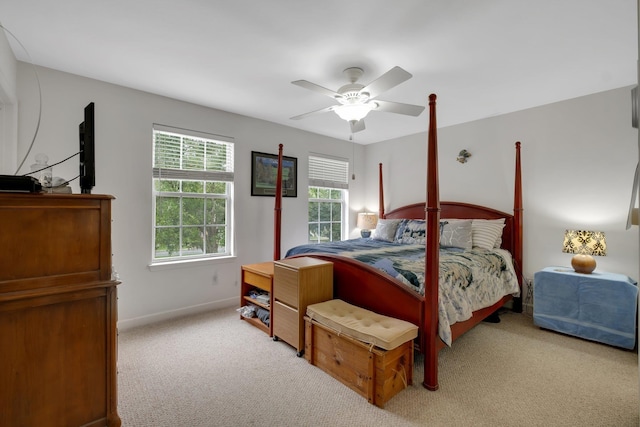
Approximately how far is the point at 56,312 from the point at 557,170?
174 inches

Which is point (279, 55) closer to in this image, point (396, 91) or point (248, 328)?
point (396, 91)

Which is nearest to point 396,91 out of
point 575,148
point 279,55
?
point 279,55

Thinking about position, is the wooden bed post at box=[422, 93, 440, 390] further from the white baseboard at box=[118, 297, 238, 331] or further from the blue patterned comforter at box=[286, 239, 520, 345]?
the white baseboard at box=[118, 297, 238, 331]

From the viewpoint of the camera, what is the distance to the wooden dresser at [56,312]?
3.81ft

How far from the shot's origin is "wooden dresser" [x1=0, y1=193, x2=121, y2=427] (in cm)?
116

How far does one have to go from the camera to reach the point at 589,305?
267 centimetres

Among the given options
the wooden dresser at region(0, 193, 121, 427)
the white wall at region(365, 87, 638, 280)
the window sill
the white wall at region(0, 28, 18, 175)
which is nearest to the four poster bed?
the white wall at region(365, 87, 638, 280)

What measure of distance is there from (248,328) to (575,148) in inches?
157

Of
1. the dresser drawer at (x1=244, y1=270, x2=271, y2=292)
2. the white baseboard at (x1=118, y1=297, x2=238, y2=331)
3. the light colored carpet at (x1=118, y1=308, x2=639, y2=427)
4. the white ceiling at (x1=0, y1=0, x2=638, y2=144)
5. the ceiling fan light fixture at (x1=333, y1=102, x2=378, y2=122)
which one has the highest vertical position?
the white ceiling at (x1=0, y1=0, x2=638, y2=144)

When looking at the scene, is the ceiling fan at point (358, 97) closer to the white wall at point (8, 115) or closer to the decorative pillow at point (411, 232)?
the decorative pillow at point (411, 232)

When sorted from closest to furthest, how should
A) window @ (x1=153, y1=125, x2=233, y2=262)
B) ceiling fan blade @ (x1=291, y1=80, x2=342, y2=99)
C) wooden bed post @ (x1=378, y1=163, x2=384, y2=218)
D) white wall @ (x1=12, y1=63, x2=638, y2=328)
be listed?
ceiling fan blade @ (x1=291, y1=80, x2=342, y2=99) → white wall @ (x1=12, y1=63, x2=638, y2=328) → window @ (x1=153, y1=125, x2=233, y2=262) → wooden bed post @ (x1=378, y1=163, x2=384, y2=218)

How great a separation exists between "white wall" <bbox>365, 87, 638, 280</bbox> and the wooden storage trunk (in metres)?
2.51

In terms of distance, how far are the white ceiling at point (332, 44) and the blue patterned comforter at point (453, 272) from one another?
5.46 ft

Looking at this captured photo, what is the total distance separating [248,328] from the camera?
2979 mm
